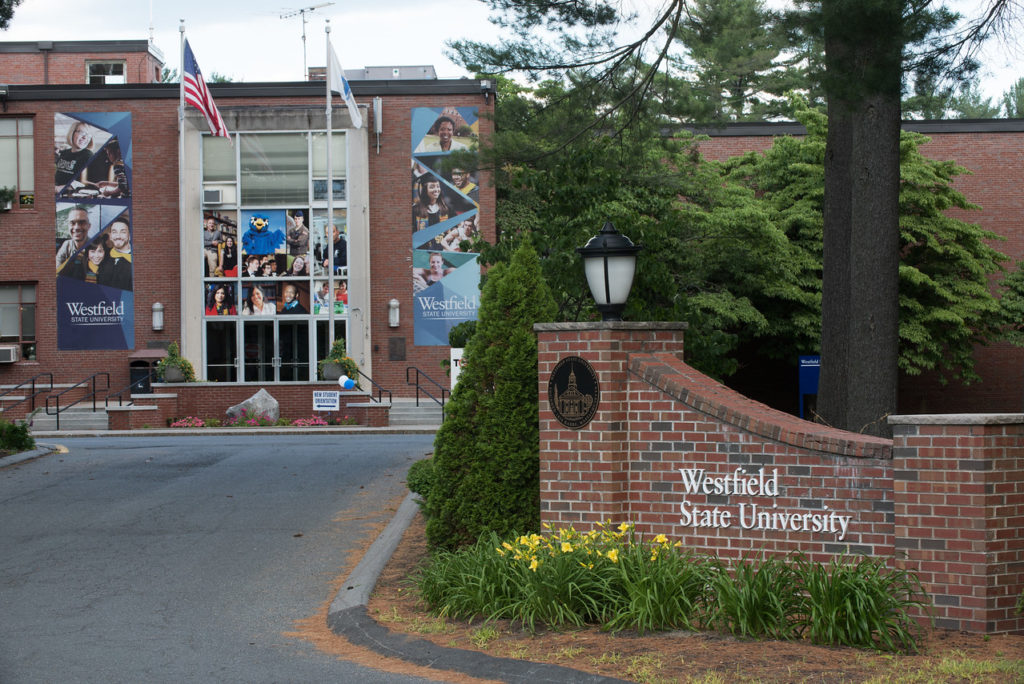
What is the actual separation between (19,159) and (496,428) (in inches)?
1189

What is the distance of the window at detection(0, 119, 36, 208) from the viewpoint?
112 ft

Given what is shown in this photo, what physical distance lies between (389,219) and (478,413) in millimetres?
25690

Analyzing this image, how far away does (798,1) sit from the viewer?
9.81 meters

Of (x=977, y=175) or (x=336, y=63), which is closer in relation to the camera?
(x=336, y=63)

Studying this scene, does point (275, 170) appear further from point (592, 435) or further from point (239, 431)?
point (592, 435)

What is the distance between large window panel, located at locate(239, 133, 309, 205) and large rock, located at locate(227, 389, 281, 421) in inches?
291

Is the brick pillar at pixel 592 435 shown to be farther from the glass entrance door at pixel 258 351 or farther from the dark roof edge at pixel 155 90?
the glass entrance door at pixel 258 351

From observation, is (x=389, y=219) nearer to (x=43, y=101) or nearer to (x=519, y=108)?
(x=43, y=101)

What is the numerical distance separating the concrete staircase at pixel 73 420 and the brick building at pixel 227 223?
285 centimetres

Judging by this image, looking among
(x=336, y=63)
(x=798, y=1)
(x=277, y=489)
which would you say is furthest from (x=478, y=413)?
(x=336, y=63)

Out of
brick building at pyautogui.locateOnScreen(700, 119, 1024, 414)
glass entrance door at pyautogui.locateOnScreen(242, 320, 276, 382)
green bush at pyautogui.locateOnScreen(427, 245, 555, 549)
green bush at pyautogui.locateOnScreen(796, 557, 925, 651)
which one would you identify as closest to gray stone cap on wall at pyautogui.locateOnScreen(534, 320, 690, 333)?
green bush at pyautogui.locateOnScreen(427, 245, 555, 549)

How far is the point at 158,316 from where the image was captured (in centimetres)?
3359

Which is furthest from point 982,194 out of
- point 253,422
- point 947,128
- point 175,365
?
point 175,365

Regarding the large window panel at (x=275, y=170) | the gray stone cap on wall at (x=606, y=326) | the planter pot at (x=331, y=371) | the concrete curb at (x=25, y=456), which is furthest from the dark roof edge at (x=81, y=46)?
the gray stone cap on wall at (x=606, y=326)
